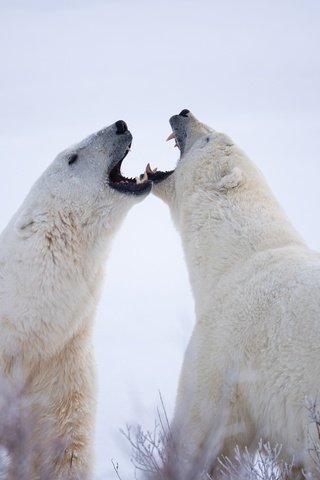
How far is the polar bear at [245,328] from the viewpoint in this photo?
334 cm

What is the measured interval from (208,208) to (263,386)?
1584 millimetres

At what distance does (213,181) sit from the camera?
4945 millimetres

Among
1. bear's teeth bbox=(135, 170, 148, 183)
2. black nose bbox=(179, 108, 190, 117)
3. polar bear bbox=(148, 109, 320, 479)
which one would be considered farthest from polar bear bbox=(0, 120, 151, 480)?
black nose bbox=(179, 108, 190, 117)

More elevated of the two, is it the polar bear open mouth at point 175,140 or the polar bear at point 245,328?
the polar bear open mouth at point 175,140

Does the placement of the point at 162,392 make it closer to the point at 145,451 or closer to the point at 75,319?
the point at 145,451

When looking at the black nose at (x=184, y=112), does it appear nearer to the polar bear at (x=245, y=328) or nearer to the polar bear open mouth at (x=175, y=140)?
the polar bear open mouth at (x=175, y=140)

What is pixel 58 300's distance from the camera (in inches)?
177

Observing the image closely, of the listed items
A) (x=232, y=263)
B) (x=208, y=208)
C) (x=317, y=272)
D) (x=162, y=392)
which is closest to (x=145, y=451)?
(x=162, y=392)

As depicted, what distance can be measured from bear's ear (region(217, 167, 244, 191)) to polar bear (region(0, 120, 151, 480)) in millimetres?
544

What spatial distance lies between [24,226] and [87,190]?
502 millimetres

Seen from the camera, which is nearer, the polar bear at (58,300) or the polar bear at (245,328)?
the polar bear at (245,328)

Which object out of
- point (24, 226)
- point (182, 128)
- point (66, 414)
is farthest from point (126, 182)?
point (66, 414)

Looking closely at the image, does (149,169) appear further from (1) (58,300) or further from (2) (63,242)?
(1) (58,300)

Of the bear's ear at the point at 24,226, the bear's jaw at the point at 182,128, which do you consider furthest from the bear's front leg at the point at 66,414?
the bear's jaw at the point at 182,128
